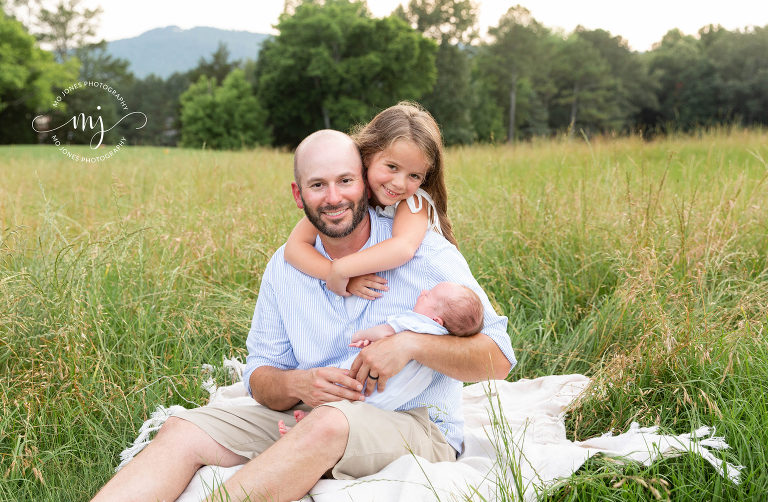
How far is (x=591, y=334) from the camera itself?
3.41m

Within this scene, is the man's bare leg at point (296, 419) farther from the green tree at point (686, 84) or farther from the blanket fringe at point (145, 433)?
the green tree at point (686, 84)

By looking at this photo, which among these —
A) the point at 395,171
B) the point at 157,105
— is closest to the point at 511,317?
the point at 395,171

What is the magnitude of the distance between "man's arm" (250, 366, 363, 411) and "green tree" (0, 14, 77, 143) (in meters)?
30.9

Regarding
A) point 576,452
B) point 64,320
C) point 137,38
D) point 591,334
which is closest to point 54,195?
point 64,320

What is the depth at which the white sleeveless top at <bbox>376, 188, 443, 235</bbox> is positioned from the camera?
252cm

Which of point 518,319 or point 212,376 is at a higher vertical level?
point 518,319

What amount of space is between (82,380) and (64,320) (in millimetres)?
331

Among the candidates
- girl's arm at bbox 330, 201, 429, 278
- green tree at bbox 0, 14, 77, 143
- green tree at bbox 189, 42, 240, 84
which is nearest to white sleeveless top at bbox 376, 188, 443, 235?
girl's arm at bbox 330, 201, 429, 278

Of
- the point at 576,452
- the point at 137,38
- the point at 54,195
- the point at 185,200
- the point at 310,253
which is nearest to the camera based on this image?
the point at 576,452

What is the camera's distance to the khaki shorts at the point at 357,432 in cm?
203

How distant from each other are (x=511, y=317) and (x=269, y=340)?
1787 mm

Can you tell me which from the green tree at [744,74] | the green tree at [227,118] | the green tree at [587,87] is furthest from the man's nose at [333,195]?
the green tree at [587,87]

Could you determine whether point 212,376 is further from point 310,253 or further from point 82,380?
point 310,253

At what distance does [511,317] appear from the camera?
12.2 ft
